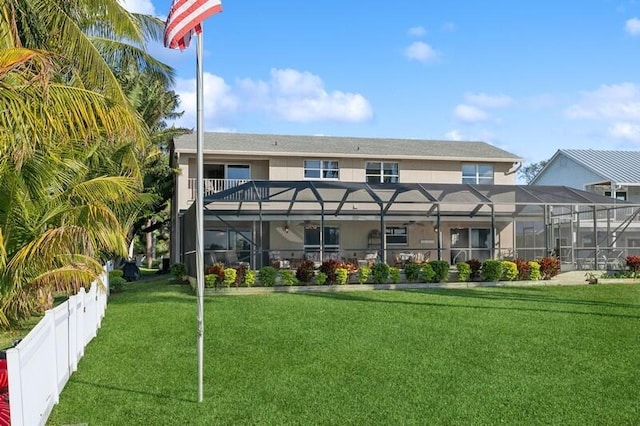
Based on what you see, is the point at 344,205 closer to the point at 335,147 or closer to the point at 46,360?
the point at 335,147

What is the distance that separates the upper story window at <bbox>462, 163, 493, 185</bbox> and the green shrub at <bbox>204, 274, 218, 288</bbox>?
17629mm

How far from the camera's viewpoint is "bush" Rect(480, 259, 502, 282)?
19.8 metres

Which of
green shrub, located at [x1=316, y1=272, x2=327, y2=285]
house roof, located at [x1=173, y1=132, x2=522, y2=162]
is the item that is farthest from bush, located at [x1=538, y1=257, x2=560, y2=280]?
house roof, located at [x1=173, y1=132, x2=522, y2=162]

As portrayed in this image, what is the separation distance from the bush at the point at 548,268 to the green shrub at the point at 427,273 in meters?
3.97

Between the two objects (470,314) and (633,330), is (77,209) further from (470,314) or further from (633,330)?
(633,330)

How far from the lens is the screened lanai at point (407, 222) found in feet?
72.2

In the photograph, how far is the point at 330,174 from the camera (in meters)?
30.4

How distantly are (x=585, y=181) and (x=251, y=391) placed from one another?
1393 inches

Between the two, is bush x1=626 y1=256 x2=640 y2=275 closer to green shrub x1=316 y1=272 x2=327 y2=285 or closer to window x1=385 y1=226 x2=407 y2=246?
green shrub x1=316 y1=272 x2=327 y2=285

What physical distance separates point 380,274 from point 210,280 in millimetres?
5256

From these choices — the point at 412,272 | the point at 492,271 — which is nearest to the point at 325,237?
the point at 412,272

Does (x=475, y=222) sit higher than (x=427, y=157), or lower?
lower

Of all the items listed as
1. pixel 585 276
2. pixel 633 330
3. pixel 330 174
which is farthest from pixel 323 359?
pixel 330 174

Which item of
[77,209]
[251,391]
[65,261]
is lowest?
[251,391]
